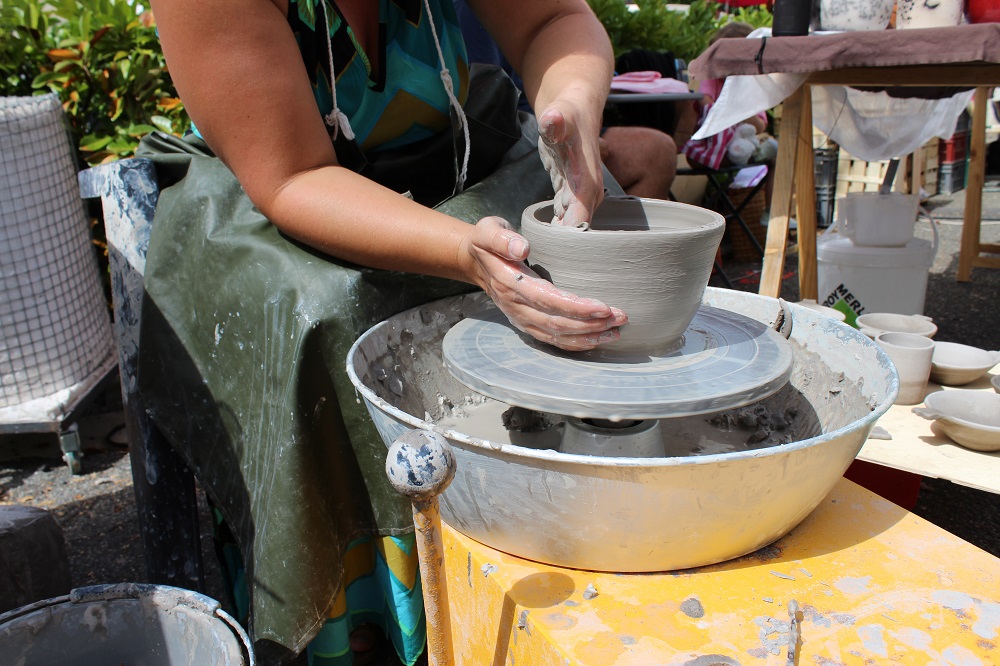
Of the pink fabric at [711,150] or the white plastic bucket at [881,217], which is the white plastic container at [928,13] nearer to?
the white plastic bucket at [881,217]

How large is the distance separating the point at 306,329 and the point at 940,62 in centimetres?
181

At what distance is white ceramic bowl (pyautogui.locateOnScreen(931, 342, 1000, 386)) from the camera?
1.92 metres

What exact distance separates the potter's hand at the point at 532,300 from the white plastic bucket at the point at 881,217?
2321 mm

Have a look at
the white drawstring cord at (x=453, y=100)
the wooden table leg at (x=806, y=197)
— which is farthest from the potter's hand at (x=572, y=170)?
the wooden table leg at (x=806, y=197)

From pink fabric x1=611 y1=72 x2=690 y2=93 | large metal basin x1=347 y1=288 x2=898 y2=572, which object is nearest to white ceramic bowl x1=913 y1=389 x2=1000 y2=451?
large metal basin x1=347 y1=288 x2=898 y2=572

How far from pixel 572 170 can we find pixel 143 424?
3.17 ft

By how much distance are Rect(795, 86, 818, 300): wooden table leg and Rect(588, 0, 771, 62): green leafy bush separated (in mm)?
2518

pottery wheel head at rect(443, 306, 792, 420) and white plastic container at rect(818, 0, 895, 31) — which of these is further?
white plastic container at rect(818, 0, 895, 31)

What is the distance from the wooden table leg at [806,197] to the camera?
2561mm

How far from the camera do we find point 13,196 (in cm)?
236

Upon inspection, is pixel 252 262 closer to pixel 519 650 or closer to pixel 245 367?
pixel 245 367

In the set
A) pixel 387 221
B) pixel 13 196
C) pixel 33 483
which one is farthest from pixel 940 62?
pixel 33 483

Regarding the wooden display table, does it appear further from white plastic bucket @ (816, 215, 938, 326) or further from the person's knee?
the person's knee

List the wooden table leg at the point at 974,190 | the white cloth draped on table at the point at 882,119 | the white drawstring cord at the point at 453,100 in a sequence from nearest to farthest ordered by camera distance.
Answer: the white drawstring cord at the point at 453,100 < the white cloth draped on table at the point at 882,119 < the wooden table leg at the point at 974,190
